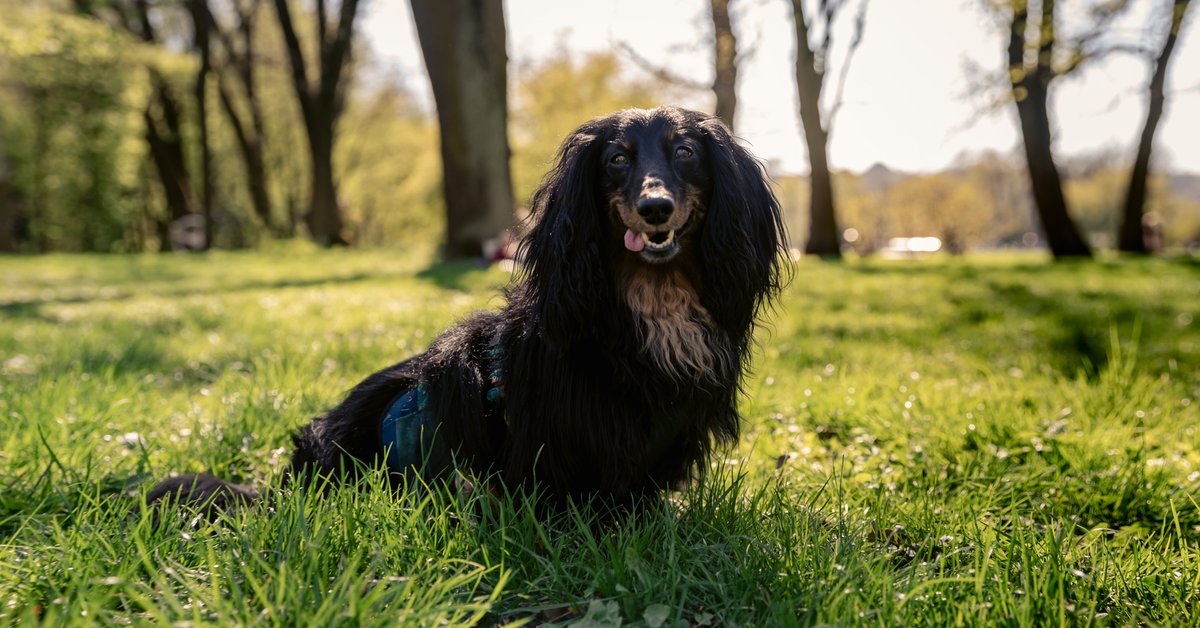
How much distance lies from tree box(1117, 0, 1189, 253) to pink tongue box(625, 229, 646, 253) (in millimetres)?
18241

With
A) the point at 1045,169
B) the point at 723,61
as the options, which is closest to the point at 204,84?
the point at 723,61

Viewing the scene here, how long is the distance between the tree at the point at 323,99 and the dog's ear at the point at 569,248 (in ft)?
67.7

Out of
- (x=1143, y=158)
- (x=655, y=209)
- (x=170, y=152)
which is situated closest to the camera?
(x=655, y=209)

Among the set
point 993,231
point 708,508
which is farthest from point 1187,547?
point 993,231

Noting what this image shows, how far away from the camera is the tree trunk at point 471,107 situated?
1154 centimetres

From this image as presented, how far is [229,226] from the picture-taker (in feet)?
84.4

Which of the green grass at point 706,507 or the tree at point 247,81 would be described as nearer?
the green grass at point 706,507

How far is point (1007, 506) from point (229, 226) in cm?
2679

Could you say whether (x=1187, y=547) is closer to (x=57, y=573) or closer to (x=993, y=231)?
(x=57, y=573)

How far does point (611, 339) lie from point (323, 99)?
830 inches

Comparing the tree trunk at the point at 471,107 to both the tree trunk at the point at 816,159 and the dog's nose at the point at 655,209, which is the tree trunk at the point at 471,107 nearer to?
the tree trunk at the point at 816,159

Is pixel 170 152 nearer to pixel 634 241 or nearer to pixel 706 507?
pixel 634 241

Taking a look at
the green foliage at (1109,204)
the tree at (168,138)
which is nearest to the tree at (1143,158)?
the tree at (168,138)

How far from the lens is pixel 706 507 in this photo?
2605mm
